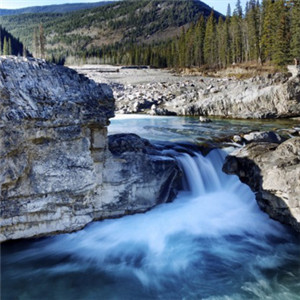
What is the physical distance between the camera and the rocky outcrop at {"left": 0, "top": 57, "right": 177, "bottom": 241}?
720cm

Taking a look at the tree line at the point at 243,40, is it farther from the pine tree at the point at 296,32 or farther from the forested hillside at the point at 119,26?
the forested hillside at the point at 119,26

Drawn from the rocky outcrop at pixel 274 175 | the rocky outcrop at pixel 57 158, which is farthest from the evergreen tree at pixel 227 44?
the rocky outcrop at pixel 57 158

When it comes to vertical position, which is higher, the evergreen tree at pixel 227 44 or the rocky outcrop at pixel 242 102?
the evergreen tree at pixel 227 44

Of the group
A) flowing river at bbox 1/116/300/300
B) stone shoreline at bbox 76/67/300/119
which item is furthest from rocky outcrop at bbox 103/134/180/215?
stone shoreline at bbox 76/67/300/119

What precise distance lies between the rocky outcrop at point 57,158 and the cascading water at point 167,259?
22.7 inches

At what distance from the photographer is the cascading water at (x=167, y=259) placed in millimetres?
Result: 6734

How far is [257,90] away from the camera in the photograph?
83.3 ft

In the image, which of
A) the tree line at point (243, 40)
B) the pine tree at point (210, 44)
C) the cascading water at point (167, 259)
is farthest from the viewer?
the pine tree at point (210, 44)

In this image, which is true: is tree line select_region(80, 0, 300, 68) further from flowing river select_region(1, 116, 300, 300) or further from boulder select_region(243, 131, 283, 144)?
flowing river select_region(1, 116, 300, 300)

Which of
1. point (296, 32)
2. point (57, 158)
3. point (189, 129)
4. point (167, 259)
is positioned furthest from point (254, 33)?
point (167, 259)

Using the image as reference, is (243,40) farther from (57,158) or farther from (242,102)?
(57,158)

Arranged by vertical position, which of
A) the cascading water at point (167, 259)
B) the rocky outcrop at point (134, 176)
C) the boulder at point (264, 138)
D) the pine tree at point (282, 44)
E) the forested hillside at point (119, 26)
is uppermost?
the forested hillside at point (119, 26)

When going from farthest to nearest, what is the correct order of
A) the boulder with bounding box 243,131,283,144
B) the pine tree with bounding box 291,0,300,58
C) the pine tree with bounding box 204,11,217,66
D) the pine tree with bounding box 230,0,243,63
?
1. the pine tree with bounding box 204,11,217,66
2. the pine tree with bounding box 230,0,243,63
3. the pine tree with bounding box 291,0,300,58
4. the boulder with bounding box 243,131,283,144

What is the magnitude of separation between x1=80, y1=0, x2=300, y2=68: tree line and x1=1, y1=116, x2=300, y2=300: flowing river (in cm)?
3477
